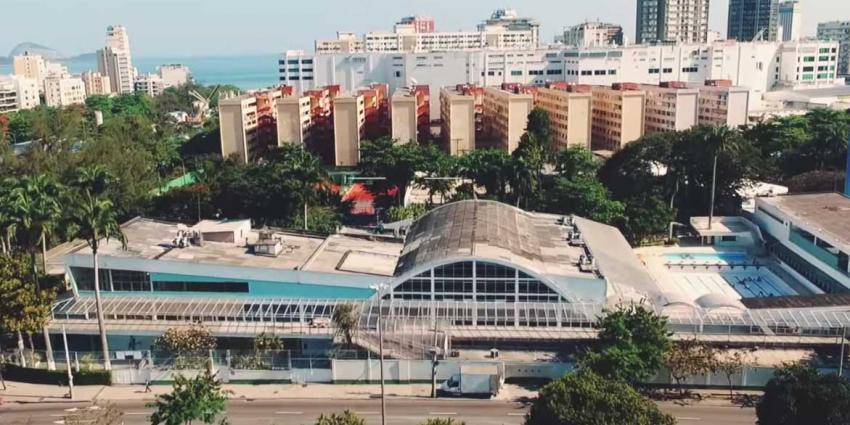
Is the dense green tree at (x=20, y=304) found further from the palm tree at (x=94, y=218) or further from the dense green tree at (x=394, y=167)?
the dense green tree at (x=394, y=167)

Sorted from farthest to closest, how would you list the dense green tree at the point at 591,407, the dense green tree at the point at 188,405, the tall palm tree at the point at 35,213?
the tall palm tree at the point at 35,213 → the dense green tree at the point at 188,405 → the dense green tree at the point at 591,407

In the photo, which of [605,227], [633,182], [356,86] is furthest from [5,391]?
[356,86]

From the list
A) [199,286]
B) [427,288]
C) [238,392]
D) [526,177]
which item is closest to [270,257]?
[199,286]

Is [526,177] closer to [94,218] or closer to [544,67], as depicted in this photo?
[94,218]

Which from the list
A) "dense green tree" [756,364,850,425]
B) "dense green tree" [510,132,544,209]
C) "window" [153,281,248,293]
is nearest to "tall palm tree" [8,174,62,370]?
"window" [153,281,248,293]

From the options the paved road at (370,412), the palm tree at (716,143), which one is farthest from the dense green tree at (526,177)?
the paved road at (370,412)

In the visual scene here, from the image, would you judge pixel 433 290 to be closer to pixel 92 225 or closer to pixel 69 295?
pixel 92 225

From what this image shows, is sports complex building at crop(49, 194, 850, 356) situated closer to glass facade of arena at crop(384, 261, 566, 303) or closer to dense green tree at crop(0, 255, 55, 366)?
glass facade of arena at crop(384, 261, 566, 303)
